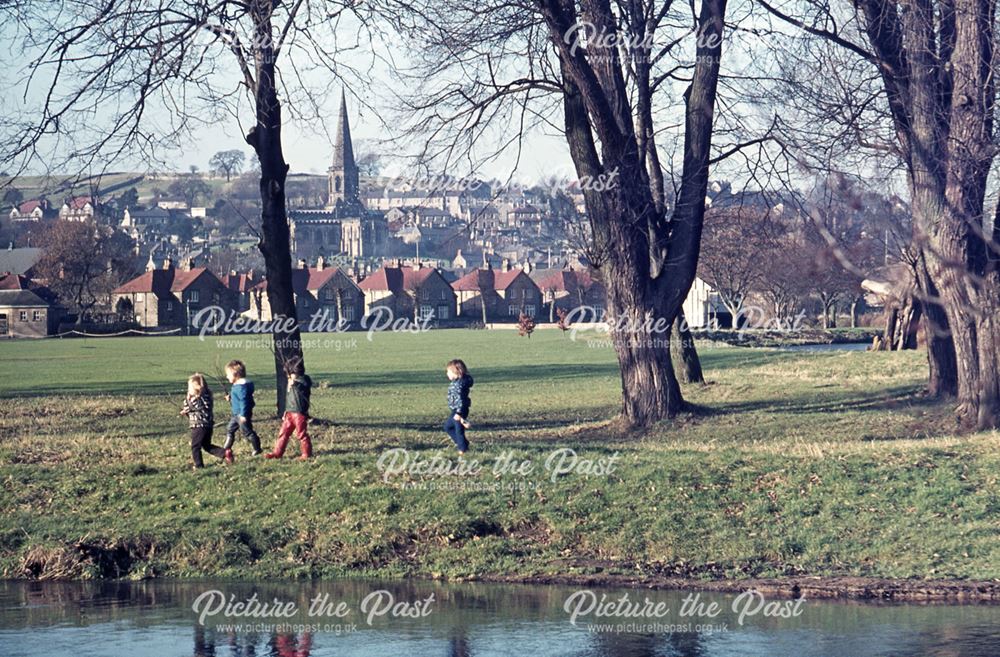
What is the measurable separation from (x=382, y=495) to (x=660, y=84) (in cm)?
1510

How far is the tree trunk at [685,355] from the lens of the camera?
34.5 meters

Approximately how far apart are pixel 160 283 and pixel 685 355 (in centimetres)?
9679

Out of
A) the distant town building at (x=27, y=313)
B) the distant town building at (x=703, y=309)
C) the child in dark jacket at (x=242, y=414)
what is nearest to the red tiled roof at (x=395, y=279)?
the distant town building at (x=27, y=313)

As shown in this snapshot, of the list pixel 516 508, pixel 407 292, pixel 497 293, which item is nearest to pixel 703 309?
pixel 407 292

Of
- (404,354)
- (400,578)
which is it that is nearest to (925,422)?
(400,578)

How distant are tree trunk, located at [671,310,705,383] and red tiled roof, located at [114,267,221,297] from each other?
95.3 metres

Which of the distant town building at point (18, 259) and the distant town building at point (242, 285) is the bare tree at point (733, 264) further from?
the distant town building at point (18, 259)

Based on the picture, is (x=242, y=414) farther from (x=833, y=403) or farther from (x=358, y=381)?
(x=358, y=381)

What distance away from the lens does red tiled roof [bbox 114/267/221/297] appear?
407 feet

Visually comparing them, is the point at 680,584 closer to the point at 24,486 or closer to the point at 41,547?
the point at 41,547

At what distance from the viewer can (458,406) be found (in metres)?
17.7

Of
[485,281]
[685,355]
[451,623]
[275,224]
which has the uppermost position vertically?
[485,281]

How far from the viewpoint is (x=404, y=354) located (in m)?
65.2

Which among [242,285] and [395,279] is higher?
[395,279]
